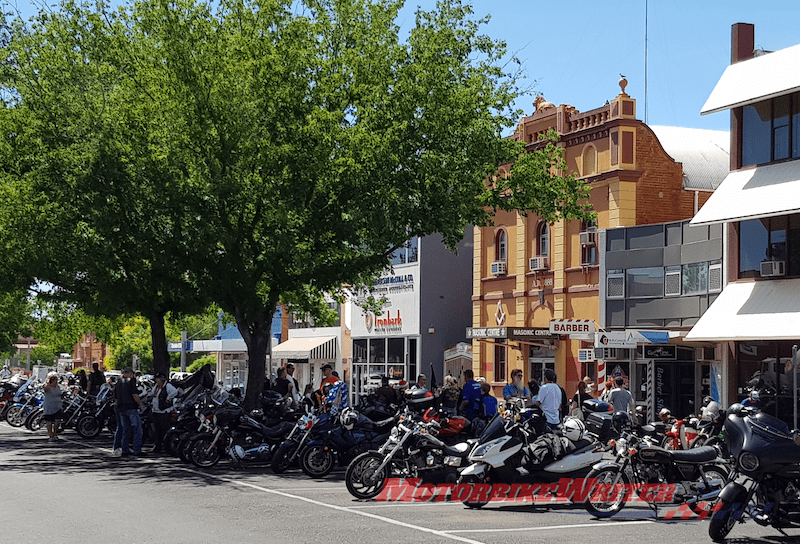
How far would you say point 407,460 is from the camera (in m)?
15.1

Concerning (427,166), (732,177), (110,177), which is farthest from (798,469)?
(732,177)

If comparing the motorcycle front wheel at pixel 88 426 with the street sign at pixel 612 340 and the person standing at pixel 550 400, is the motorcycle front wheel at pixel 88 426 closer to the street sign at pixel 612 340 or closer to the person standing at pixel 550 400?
the street sign at pixel 612 340

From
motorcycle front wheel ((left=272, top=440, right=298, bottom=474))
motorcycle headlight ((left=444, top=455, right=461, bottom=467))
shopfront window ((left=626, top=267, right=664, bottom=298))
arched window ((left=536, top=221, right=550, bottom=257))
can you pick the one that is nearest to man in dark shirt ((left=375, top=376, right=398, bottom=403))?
motorcycle front wheel ((left=272, top=440, right=298, bottom=474))

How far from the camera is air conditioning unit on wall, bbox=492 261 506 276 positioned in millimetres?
41688

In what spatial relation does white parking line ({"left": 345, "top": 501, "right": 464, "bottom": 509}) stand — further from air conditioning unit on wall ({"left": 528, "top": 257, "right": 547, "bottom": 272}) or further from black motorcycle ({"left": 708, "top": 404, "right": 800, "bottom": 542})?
air conditioning unit on wall ({"left": 528, "top": 257, "right": 547, "bottom": 272})

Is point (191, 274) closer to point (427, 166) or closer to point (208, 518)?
point (427, 166)

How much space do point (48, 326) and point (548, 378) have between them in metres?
27.3

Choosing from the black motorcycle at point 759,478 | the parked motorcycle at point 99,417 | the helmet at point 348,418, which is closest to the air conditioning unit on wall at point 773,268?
the helmet at point 348,418

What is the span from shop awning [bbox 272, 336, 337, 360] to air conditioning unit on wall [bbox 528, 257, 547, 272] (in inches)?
766

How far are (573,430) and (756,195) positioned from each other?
14191mm

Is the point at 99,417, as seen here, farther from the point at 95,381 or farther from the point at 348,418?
the point at 348,418

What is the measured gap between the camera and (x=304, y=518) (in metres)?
12.8

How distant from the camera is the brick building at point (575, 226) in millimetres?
35688

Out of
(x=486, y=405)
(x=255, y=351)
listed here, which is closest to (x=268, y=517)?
(x=486, y=405)
